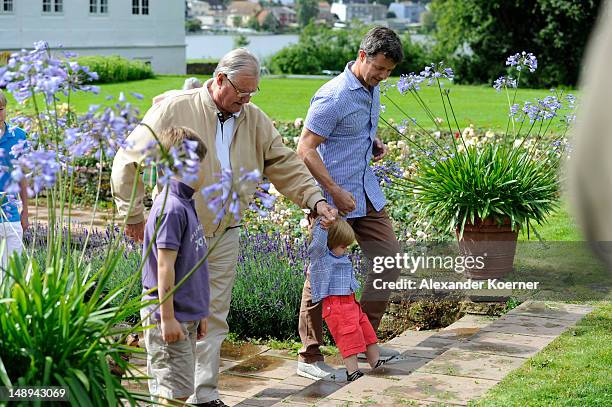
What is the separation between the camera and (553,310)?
Answer: 6109 mm

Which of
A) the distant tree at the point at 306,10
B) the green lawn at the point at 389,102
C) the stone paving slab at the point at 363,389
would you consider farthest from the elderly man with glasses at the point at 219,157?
the distant tree at the point at 306,10

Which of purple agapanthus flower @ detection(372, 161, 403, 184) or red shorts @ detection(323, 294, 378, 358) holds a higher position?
purple agapanthus flower @ detection(372, 161, 403, 184)

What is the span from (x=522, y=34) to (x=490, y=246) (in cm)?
3401

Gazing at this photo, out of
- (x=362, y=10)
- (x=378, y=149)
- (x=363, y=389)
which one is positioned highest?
(x=362, y=10)

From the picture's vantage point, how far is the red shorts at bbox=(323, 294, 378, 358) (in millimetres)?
5090

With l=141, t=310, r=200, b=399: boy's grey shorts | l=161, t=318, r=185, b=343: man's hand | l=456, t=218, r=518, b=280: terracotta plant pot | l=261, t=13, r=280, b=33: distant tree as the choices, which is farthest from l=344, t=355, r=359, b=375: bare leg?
l=261, t=13, r=280, b=33: distant tree

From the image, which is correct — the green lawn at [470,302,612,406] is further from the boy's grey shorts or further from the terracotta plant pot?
the terracotta plant pot

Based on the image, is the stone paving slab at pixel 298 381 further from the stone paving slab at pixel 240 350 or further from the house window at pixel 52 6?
the house window at pixel 52 6

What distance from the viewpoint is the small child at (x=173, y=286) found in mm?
3734

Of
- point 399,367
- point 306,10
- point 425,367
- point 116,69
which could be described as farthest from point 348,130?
point 306,10

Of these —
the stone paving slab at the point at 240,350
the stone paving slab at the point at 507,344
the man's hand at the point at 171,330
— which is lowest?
the stone paving slab at the point at 240,350

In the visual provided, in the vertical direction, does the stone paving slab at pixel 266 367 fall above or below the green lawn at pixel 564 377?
below

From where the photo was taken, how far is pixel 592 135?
2.26 feet

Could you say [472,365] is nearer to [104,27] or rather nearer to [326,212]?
[326,212]
